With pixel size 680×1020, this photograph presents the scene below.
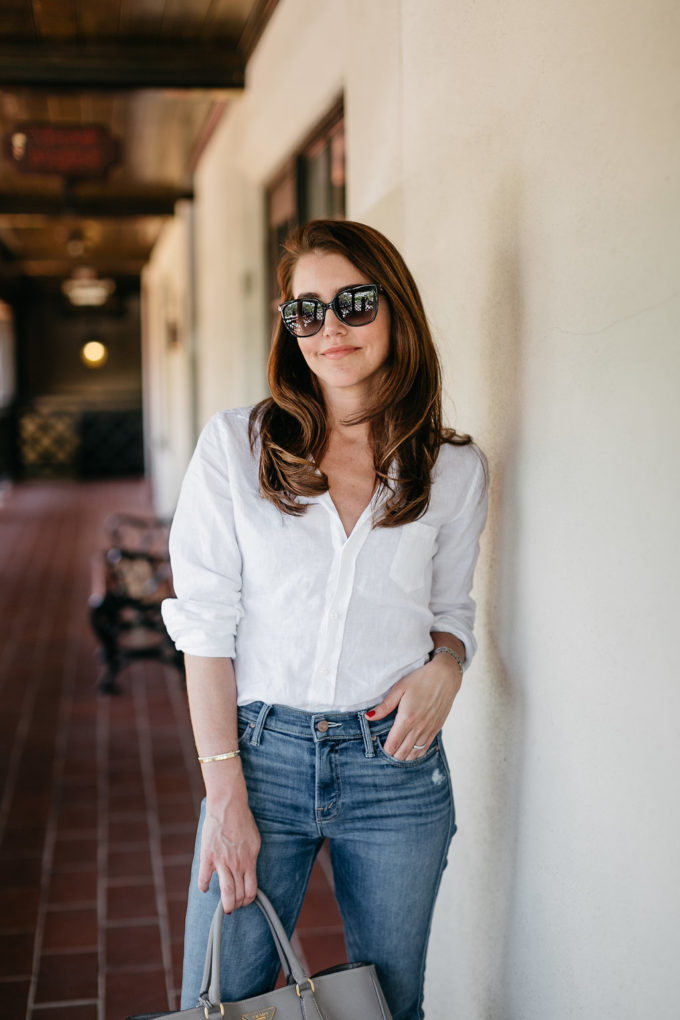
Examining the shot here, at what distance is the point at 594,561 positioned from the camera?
1.40 metres

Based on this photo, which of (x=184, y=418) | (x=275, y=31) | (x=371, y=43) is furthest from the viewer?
(x=184, y=418)

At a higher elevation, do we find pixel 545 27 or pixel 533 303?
pixel 545 27

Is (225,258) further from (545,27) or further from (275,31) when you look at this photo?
(545,27)

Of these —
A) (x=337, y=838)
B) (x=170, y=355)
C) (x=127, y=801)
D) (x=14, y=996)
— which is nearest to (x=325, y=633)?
(x=337, y=838)

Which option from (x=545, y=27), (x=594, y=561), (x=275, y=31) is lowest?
(x=594, y=561)

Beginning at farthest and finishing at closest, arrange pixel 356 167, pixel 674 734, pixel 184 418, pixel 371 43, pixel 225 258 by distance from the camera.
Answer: pixel 184 418, pixel 225 258, pixel 356 167, pixel 371 43, pixel 674 734

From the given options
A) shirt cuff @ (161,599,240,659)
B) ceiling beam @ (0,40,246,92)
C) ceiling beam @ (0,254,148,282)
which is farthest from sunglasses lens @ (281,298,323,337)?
ceiling beam @ (0,254,148,282)

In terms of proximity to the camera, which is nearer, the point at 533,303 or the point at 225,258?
the point at 533,303

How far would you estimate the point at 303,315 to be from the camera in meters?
1.50

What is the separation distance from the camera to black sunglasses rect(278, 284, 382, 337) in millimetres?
1485

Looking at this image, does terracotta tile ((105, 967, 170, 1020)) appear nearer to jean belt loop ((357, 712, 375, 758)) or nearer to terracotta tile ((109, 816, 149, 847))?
terracotta tile ((109, 816, 149, 847))

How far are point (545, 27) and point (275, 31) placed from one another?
2.96 m

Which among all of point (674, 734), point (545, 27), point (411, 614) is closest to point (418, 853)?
point (411, 614)

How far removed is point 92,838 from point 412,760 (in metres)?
2.40
